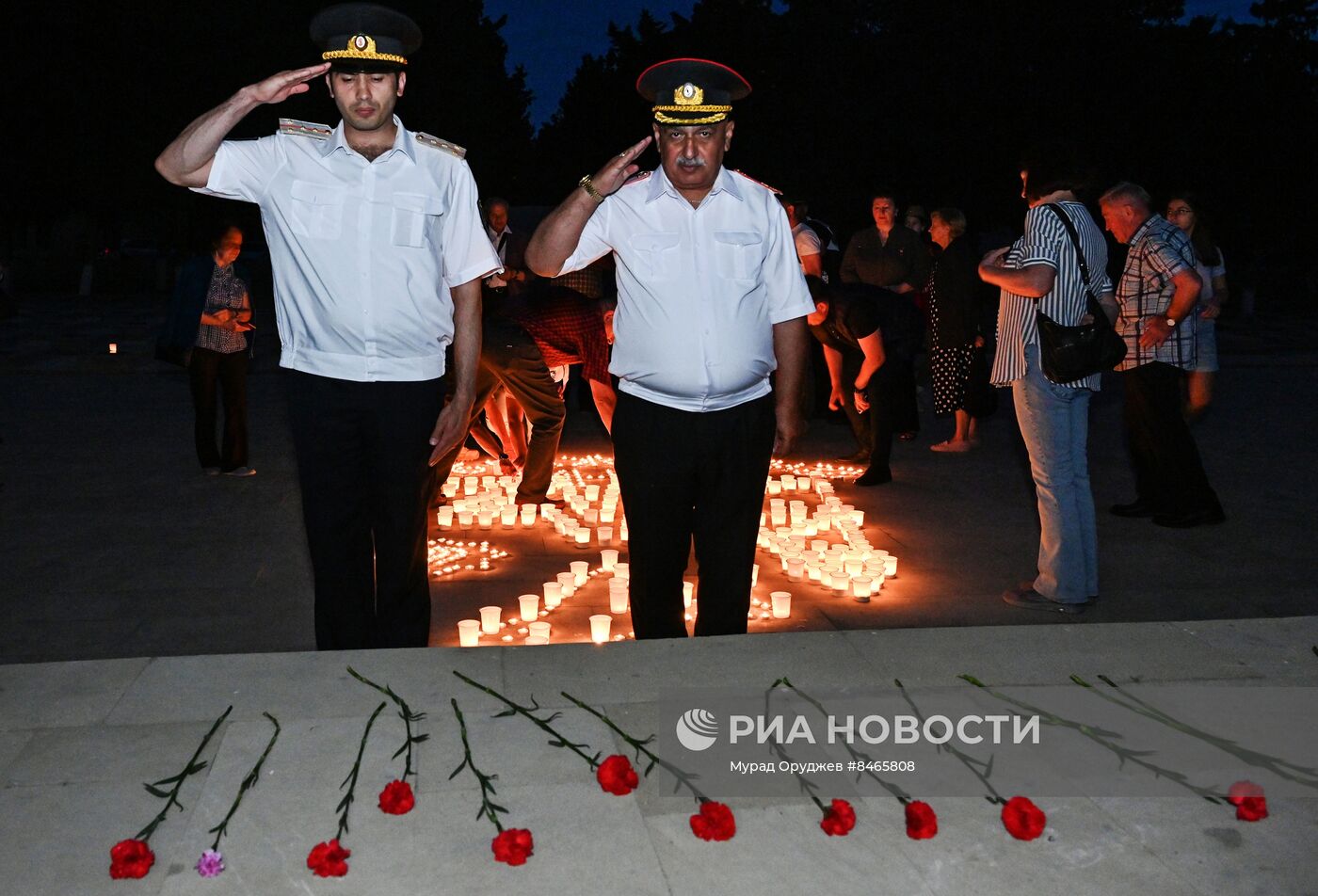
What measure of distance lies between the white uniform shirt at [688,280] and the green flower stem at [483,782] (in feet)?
4.42

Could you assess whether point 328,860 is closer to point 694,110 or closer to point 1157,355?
point 694,110

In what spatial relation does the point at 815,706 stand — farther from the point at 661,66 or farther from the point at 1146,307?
the point at 1146,307

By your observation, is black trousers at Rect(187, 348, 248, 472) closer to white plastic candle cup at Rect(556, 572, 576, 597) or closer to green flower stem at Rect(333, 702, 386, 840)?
white plastic candle cup at Rect(556, 572, 576, 597)

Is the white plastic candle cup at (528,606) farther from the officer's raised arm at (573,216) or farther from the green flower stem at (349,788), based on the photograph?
the green flower stem at (349,788)

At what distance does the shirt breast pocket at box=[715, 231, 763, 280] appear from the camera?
13.6 ft

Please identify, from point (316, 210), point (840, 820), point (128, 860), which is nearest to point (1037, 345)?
point (316, 210)

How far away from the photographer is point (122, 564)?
695 centimetres

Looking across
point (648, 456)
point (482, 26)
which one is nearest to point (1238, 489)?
point (648, 456)

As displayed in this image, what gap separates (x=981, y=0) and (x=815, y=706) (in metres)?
33.4

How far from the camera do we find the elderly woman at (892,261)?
1105 centimetres

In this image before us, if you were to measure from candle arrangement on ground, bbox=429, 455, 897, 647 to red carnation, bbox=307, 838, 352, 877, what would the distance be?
2.57 meters

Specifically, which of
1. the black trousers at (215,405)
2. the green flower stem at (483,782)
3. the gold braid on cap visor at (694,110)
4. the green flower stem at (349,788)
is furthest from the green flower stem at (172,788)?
the black trousers at (215,405)

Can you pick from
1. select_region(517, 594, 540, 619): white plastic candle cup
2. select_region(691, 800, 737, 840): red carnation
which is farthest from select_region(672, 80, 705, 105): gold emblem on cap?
select_region(517, 594, 540, 619): white plastic candle cup

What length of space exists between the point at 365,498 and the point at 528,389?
13.2ft
